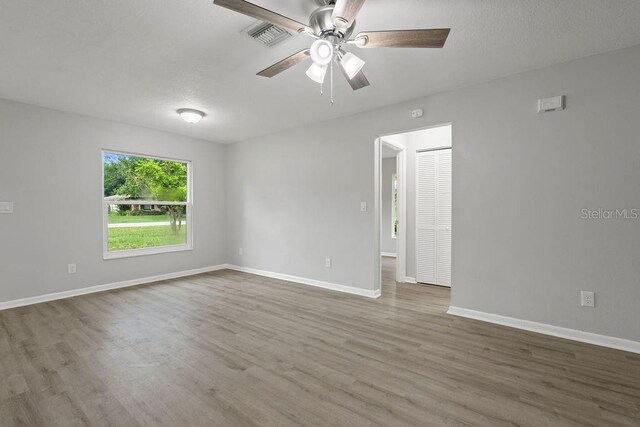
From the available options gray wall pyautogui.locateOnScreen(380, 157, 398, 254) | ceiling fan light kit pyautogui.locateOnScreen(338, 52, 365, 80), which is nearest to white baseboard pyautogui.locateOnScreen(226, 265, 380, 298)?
ceiling fan light kit pyautogui.locateOnScreen(338, 52, 365, 80)

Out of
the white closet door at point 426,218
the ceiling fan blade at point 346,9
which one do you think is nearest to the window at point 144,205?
the white closet door at point 426,218

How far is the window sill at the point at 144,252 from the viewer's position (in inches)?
175

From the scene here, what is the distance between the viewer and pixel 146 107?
384 centimetres

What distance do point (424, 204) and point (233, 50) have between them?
3.54 m

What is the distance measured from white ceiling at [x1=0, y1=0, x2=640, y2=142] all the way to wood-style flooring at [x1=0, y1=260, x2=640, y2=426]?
98.9 inches

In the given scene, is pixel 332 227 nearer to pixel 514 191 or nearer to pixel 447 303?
pixel 447 303

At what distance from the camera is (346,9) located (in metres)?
1.63

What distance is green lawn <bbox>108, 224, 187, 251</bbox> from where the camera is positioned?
4.57 meters

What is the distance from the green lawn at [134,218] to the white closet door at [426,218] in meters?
4.37

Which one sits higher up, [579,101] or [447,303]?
[579,101]

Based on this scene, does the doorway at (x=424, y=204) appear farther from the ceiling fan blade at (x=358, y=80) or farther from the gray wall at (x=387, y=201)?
the gray wall at (x=387, y=201)

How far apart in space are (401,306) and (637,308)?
6.69 feet

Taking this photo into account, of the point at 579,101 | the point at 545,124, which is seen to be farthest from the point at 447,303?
the point at 579,101

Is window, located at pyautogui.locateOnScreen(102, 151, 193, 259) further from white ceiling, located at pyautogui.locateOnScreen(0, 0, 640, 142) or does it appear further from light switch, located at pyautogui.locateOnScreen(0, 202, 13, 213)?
white ceiling, located at pyautogui.locateOnScreen(0, 0, 640, 142)
